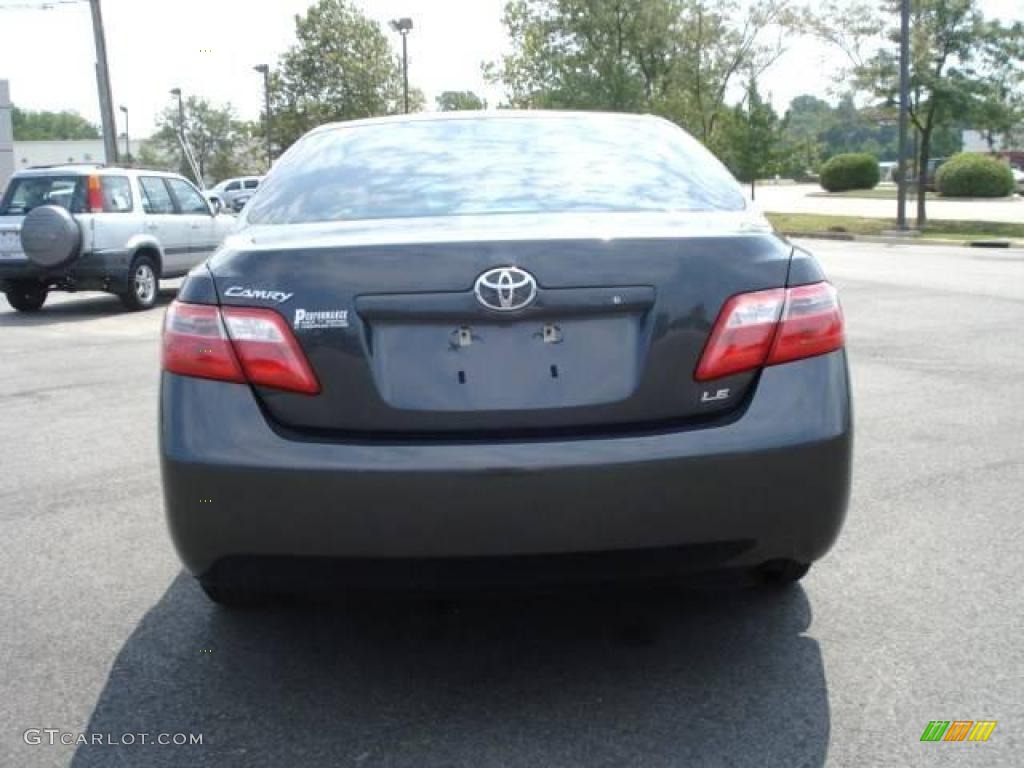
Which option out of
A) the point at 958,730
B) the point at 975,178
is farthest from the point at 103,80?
the point at 975,178

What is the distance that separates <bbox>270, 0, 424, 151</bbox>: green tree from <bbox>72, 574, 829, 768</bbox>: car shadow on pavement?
5714cm

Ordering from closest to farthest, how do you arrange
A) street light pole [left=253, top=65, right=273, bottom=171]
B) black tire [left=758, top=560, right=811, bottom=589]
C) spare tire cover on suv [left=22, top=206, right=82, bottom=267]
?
black tire [left=758, top=560, right=811, bottom=589]
spare tire cover on suv [left=22, top=206, right=82, bottom=267]
street light pole [left=253, top=65, right=273, bottom=171]

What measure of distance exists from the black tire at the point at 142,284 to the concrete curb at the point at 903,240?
13012 mm

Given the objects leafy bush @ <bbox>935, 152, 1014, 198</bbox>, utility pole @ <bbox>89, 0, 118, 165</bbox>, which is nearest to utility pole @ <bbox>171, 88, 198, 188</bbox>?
utility pole @ <bbox>89, 0, 118, 165</bbox>

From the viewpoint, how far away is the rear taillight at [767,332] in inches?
110

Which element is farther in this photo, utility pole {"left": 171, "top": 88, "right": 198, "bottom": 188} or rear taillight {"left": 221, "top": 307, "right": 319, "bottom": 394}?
utility pole {"left": 171, "top": 88, "right": 198, "bottom": 188}

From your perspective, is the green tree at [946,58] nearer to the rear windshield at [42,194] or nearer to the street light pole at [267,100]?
the rear windshield at [42,194]

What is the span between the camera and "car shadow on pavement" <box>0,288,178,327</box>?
42.5 feet

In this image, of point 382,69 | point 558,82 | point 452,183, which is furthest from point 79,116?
point 452,183

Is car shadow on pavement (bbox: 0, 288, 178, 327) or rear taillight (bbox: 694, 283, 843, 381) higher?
rear taillight (bbox: 694, 283, 843, 381)

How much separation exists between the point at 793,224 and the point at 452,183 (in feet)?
102

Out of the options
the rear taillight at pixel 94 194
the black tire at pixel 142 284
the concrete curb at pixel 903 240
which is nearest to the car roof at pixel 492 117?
the rear taillight at pixel 94 194

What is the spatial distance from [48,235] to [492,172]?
1027 centimetres

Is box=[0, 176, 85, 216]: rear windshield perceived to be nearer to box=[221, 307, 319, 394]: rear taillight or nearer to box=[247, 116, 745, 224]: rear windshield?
box=[247, 116, 745, 224]: rear windshield
